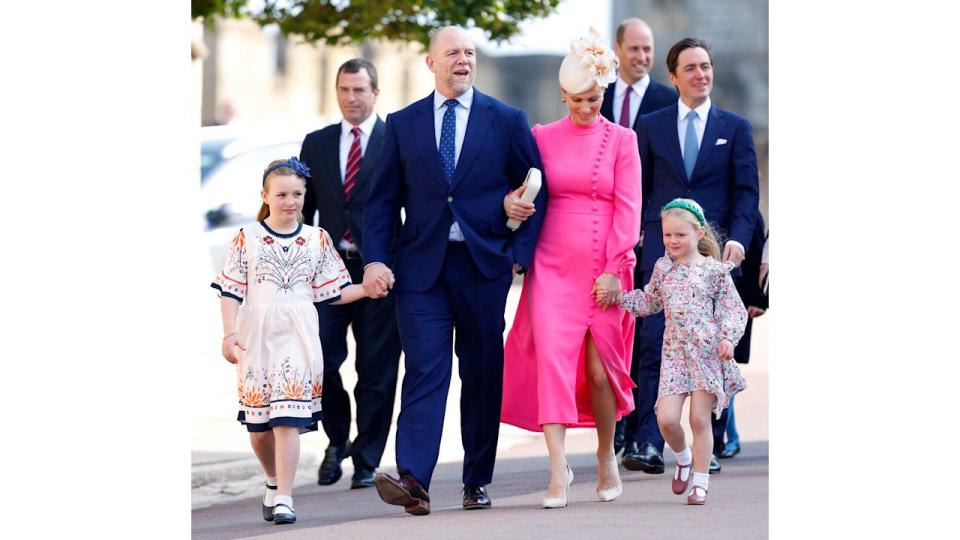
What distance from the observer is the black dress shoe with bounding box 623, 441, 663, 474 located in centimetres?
1020

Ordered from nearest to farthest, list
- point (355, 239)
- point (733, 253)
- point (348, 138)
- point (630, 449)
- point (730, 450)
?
1. point (733, 253)
2. point (630, 449)
3. point (355, 239)
4. point (348, 138)
5. point (730, 450)

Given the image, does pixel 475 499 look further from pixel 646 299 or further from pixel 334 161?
pixel 334 161

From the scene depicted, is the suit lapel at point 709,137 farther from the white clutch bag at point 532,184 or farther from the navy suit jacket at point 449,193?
the white clutch bag at point 532,184

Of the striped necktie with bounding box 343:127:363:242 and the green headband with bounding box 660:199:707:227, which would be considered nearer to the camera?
the green headband with bounding box 660:199:707:227

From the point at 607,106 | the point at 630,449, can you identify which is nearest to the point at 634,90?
the point at 607,106

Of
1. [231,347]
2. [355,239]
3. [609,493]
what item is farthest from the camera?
[355,239]

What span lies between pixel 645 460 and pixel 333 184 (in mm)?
2334

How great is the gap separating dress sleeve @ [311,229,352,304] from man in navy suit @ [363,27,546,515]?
162 millimetres

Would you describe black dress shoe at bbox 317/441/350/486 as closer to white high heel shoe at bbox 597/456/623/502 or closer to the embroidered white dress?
the embroidered white dress

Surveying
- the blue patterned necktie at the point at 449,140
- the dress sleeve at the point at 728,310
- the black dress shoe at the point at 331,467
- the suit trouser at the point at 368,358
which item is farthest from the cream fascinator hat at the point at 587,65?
the black dress shoe at the point at 331,467

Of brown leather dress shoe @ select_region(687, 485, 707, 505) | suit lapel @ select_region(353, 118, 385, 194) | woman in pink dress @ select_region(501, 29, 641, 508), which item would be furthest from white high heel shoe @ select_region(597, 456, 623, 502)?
→ suit lapel @ select_region(353, 118, 385, 194)

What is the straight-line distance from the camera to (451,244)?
9.21 metres

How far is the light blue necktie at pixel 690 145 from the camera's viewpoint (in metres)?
10.5
